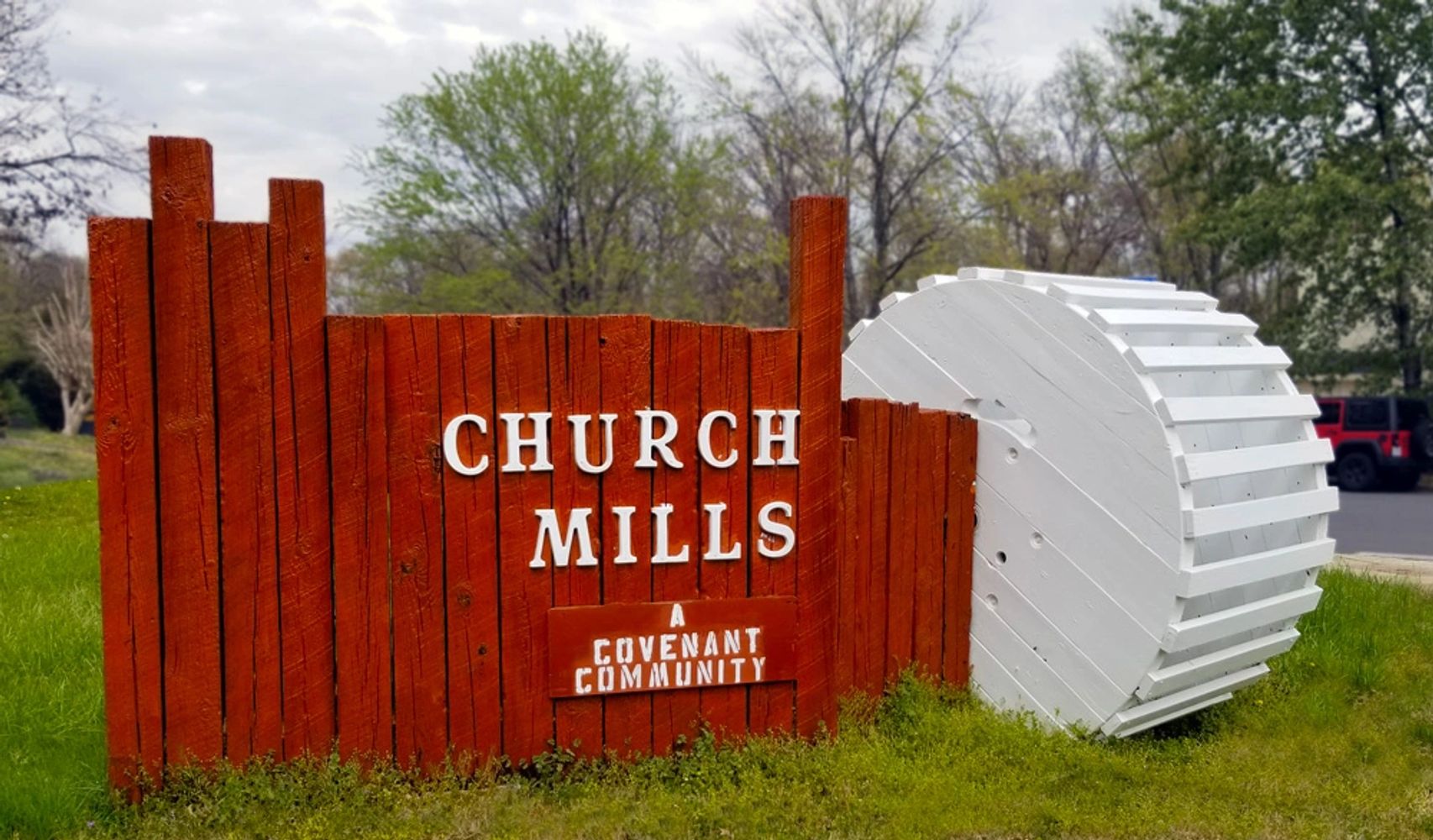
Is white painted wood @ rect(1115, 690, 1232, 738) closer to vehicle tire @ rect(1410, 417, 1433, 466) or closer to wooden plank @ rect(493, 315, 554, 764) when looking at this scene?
wooden plank @ rect(493, 315, 554, 764)

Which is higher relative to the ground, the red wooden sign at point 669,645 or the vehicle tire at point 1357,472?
the red wooden sign at point 669,645

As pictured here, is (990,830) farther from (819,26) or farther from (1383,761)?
(819,26)

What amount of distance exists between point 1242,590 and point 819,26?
2406 centimetres

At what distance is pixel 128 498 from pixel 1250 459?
3807mm

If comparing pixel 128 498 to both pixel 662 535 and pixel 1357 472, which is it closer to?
pixel 662 535

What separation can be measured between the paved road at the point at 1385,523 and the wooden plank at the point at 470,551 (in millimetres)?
9616

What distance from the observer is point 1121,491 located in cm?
387

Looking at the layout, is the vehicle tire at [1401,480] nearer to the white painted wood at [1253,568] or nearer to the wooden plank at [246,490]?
the white painted wood at [1253,568]

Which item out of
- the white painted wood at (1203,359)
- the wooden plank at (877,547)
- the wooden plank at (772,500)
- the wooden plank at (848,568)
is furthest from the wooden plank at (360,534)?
the white painted wood at (1203,359)

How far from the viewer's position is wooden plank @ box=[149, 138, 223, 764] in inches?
129

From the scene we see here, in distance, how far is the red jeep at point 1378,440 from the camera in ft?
58.6

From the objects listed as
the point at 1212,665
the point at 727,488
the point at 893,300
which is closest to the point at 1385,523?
the point at 1212,665

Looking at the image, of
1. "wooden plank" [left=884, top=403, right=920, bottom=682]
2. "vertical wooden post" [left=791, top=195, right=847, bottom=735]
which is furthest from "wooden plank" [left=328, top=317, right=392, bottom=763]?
"wooden plank" [left=884, top=403, right=920, bottom=682]

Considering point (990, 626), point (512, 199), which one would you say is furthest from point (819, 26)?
point (990, 626)
